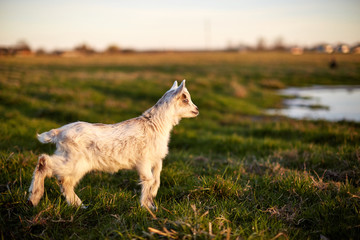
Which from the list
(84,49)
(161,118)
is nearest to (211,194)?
(161,118)

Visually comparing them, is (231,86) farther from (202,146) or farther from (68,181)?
(68,181)

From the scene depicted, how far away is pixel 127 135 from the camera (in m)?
4.63

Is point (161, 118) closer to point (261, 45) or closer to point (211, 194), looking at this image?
point (211, 194)

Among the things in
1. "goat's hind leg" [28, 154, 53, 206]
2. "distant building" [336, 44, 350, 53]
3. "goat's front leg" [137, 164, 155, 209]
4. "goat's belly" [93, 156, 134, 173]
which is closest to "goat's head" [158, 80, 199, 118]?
"goat's front leg" [137, 164, 155, 209]

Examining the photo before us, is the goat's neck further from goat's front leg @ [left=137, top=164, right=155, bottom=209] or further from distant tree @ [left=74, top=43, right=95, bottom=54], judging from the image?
distant tree @ [left=74, top=43, right=95, bottom=54]

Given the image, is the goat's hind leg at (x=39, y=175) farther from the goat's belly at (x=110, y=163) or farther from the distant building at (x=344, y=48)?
the distant building at (x=344, y=48)

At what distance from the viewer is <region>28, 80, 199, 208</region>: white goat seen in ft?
13.8

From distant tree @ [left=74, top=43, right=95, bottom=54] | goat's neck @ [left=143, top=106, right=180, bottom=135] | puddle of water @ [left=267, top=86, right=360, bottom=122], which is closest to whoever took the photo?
goat's neck @ [left=143, top=106, right=180, bottom=135]

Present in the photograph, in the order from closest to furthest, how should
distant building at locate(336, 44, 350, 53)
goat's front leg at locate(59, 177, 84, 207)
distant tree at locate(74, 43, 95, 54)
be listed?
goat's front leg at locate(59, 177, 84, 207), distant building at locate(336, 44, 350, 53), distant tree at locate(74, 43, 95, 54)

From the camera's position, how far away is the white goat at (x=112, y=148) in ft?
13.8

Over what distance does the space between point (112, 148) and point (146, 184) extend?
90 cm

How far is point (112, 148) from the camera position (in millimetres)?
4426

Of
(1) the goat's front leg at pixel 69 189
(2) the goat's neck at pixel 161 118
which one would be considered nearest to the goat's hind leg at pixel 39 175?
(1) the goat's front leg at pixel 69 189

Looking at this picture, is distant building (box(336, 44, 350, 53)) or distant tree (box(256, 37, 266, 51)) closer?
distant building (box(336, 44, 350, 53))
